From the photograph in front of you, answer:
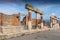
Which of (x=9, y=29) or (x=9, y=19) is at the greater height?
(x=9, y=19)

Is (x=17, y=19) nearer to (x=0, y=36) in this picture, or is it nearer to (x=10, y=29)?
(x=10, y=29)

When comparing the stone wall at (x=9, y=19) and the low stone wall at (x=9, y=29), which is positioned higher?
the stone wall at (x=9, y=19)

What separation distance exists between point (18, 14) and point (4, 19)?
382cm

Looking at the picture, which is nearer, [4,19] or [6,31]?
[6,31]

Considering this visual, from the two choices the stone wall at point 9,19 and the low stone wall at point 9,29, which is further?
the stone wall at point 9,19

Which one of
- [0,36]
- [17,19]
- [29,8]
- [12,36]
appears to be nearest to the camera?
[0,36]

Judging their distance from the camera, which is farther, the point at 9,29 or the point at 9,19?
the point at 9,19

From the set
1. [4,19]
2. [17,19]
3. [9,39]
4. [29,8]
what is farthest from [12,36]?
[17,19]

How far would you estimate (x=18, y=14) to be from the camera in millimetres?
→ 30766

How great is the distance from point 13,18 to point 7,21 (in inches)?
59.5

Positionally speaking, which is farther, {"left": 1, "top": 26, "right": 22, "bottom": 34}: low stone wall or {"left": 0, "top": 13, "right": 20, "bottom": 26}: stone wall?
{"left": 0, "top": 13, "right": 20, "bottom": 26}: stone wall

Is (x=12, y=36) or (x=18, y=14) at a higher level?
(x=18, y=14)

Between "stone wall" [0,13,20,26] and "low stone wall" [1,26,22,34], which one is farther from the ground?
"stone wall" [0,13,20,26]

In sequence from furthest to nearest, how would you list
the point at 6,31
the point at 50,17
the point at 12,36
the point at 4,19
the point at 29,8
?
the point at 50,17
the point at 4,19
the point at 29,8
the point at 6,31
the point at 12,36
